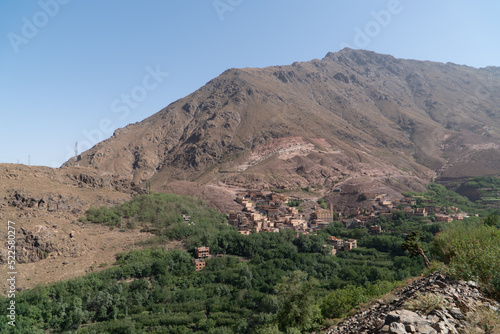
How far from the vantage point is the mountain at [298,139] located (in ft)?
300

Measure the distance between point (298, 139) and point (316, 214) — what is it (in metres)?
40.8

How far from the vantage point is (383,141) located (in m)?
121

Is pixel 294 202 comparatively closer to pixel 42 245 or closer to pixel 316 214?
pixel 316 214

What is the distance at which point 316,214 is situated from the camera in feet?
221

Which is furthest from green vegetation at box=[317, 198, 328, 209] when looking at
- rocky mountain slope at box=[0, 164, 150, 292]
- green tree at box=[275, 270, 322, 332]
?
green tree at box=[275, 270, 322, 332]

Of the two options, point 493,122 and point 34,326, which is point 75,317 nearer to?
point 34,326

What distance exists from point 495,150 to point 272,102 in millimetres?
83471

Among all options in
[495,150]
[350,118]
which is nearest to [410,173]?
[495,150]

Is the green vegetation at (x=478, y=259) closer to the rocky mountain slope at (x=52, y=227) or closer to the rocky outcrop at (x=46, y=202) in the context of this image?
the rocky mountain slope at (x=52, y=227)

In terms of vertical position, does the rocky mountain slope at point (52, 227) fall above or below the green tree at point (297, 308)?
above

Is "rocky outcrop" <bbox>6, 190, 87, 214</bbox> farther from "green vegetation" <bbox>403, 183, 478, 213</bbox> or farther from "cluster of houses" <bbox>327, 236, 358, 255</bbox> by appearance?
"green vegetation" <bbox>403, 183, 478, 213</bbox>

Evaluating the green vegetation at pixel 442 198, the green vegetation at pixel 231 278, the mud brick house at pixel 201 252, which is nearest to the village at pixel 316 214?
the green vegetation at pixel 442 198

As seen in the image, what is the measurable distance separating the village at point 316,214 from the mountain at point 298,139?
8.39m

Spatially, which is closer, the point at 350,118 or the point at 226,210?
the point at 226,210
